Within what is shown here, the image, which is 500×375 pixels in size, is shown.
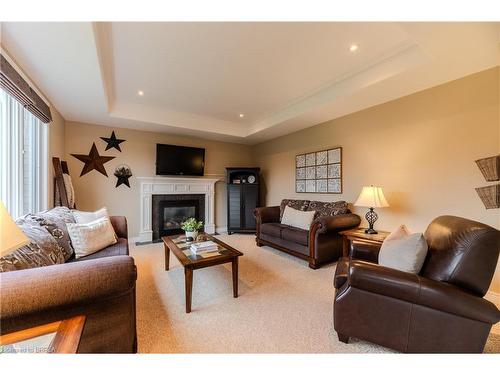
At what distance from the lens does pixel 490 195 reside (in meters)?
1.99

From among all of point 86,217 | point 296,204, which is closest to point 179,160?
point 86,217

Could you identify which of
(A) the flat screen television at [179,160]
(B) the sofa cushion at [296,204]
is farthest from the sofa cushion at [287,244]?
(A) the flat screen television at [179,160]

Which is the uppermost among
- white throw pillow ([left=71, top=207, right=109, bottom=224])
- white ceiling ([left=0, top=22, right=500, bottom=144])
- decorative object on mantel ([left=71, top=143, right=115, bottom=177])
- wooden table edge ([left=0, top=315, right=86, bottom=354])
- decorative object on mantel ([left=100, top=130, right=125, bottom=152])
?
white ceiling ([left=0, top=22, right=500, bottom=144])

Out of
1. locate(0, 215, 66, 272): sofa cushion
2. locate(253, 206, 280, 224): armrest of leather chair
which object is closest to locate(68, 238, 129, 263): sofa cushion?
locate(0, 215, 66, 272): sofa cushion

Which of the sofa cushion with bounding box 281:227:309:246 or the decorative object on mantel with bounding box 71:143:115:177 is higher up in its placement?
the decorative object on mantel with bounding box 71:143:115:177

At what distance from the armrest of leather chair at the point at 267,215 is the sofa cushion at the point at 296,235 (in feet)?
2.09

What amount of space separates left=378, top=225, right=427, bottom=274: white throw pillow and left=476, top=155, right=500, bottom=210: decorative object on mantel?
Answer: 1.21m

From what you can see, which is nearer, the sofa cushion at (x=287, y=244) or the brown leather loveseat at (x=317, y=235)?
the brown leather loveseat at (x=317, y=235)

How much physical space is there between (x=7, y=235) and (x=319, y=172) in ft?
12.2

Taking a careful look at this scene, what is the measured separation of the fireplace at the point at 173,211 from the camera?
4293mm

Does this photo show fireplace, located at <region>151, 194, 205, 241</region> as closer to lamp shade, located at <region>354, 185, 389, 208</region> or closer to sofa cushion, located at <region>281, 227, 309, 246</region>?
sofa cushion, located at <region>281, 227, 309, 246</region>

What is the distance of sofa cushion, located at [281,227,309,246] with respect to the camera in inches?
115

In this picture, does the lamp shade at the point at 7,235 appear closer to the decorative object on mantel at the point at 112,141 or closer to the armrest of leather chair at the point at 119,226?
the armrest of leather chair at the point at 119,226
